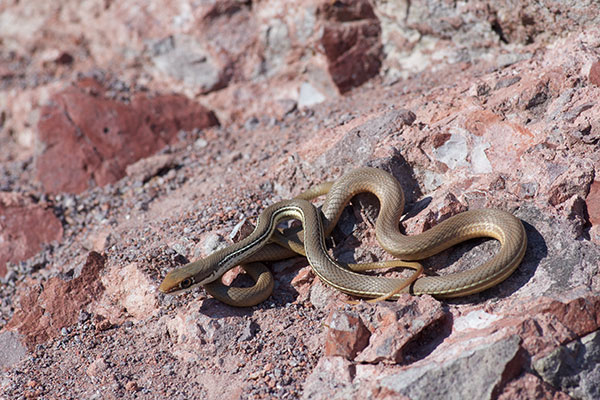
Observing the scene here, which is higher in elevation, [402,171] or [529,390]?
[402,171]

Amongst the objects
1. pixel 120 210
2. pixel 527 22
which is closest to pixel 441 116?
pixel 527 22

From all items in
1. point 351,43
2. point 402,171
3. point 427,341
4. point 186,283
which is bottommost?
point 427,341

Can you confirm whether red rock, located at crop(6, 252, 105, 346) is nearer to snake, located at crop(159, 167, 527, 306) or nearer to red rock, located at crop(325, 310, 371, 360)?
snake, located at crop(159, 167, 527, 306)

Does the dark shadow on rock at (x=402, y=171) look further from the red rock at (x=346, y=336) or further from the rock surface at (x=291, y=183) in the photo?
the red rock at (x=346, y=336)

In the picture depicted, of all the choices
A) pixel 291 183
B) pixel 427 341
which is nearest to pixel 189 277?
pixel 291 183

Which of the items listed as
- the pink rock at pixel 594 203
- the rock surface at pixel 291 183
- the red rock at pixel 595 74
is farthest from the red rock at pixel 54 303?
the red rock at pixel 595 74

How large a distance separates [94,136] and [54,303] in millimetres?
4287

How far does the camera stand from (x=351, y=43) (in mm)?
10891

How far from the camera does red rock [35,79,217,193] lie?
35.2ft

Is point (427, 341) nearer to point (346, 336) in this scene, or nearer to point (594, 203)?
point (346, 336)

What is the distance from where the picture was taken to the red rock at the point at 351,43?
10852mm

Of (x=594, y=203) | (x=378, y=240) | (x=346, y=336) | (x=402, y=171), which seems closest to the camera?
(x=346, y=336)

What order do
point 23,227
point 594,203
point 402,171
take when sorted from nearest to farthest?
1. point 594,203
2. point 402,171
3. point 23,227

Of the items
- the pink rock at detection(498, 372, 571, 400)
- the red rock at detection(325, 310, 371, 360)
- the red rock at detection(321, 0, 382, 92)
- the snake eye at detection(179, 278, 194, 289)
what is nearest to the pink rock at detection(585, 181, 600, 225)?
the pink rock at detection(498, 372, 571, 400)
